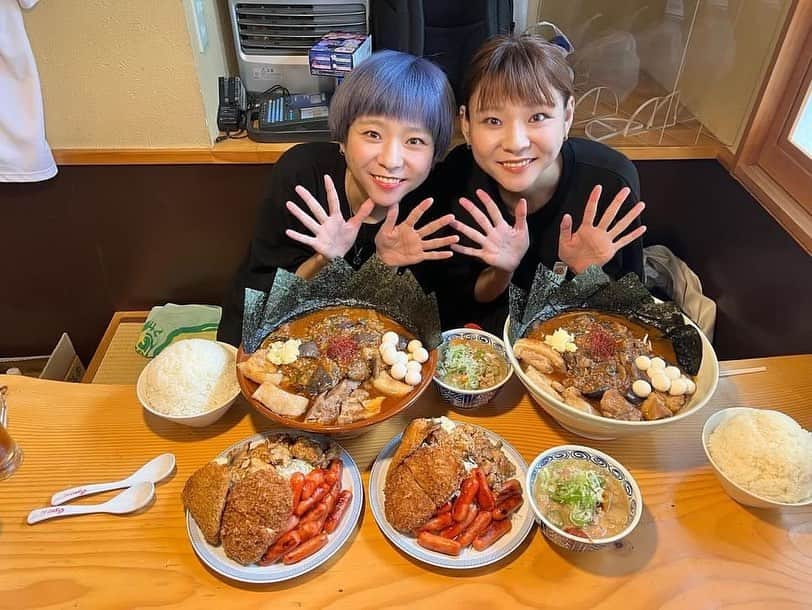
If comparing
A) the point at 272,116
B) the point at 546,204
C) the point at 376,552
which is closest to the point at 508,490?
the point at 376,552

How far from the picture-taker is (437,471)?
0.95m

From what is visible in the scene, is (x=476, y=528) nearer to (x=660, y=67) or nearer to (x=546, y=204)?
(x=546, y=204)

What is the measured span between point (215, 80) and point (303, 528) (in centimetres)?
162

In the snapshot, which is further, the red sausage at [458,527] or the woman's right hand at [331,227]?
the woman's right hand at [331,227]

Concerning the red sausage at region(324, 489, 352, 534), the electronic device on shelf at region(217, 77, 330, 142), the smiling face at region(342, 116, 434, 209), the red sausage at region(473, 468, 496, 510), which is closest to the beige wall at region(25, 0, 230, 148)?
the electronic device on shelf at region(217, 77, 330, 142)

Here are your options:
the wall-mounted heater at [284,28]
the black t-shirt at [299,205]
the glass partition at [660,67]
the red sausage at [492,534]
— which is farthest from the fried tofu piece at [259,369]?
Result: the glass partition at [660,67]

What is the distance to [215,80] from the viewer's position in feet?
6.63

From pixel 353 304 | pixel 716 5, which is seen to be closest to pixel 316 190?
pixel 353 304

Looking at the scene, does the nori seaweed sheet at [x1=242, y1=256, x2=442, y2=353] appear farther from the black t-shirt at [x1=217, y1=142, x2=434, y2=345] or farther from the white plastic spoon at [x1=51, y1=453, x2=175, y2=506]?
the black t-shirt at [x1=217, y1=142, x2=434, y2=345]

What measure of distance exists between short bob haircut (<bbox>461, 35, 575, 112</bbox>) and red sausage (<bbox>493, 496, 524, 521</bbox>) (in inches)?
33.8

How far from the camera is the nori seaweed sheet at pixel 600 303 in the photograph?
116 cm

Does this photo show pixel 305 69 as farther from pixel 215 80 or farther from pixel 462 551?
pixel 462 551

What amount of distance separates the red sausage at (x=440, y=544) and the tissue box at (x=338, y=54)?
1.38 meters

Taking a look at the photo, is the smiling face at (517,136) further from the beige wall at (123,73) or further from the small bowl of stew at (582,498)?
the beige wall at (123,73)
